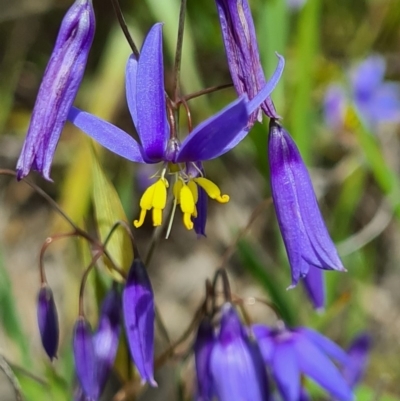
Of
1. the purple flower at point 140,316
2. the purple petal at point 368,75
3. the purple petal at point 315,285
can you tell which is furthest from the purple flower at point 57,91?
the purple petal at point 368,75

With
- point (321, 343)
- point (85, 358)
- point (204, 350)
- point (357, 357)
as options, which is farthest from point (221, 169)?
point (85, 358)

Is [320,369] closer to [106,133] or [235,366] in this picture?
[235,366]

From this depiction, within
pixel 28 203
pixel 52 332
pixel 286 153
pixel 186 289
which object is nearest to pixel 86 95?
pixel 28 203

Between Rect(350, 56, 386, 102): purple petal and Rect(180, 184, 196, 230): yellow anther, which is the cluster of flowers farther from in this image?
Rect(350, 56, 386, 102): purple petal

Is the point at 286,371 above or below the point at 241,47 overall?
below

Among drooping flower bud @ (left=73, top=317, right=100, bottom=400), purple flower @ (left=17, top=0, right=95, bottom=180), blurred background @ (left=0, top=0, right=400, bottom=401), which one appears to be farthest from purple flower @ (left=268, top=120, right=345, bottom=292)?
blurred background @ (left=0, top=0, right=400, bottom=401)

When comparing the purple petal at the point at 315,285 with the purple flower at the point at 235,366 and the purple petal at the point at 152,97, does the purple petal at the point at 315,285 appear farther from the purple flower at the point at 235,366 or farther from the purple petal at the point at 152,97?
the purple petal at the point at 152,97
